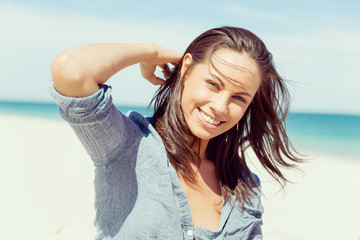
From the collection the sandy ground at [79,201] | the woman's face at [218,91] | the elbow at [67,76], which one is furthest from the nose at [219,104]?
the sandy ground at [79,201]

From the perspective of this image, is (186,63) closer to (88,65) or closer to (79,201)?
(88,65)

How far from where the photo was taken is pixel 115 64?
188 cm

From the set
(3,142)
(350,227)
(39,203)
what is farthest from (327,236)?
(3,142)

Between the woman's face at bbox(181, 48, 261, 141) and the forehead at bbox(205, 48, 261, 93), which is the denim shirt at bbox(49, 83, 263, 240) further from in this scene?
the forehead at bbox(205, 48, 261, 93)

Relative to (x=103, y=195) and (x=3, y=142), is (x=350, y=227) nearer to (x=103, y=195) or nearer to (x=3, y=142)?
(x=103, y=195)

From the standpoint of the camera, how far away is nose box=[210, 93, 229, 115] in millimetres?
2229

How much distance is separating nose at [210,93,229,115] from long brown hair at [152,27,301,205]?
217 millimetres

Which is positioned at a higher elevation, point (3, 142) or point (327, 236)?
point (327, 236)

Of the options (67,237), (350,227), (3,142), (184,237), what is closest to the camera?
(184,237)

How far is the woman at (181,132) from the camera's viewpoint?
5.77 ft

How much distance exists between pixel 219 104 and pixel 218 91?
0.07m

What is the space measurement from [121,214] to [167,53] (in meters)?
0.95

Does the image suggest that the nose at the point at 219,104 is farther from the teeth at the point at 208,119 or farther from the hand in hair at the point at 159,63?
the hand in hair at the point at 159,63

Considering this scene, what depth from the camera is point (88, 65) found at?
1709 millimetres
